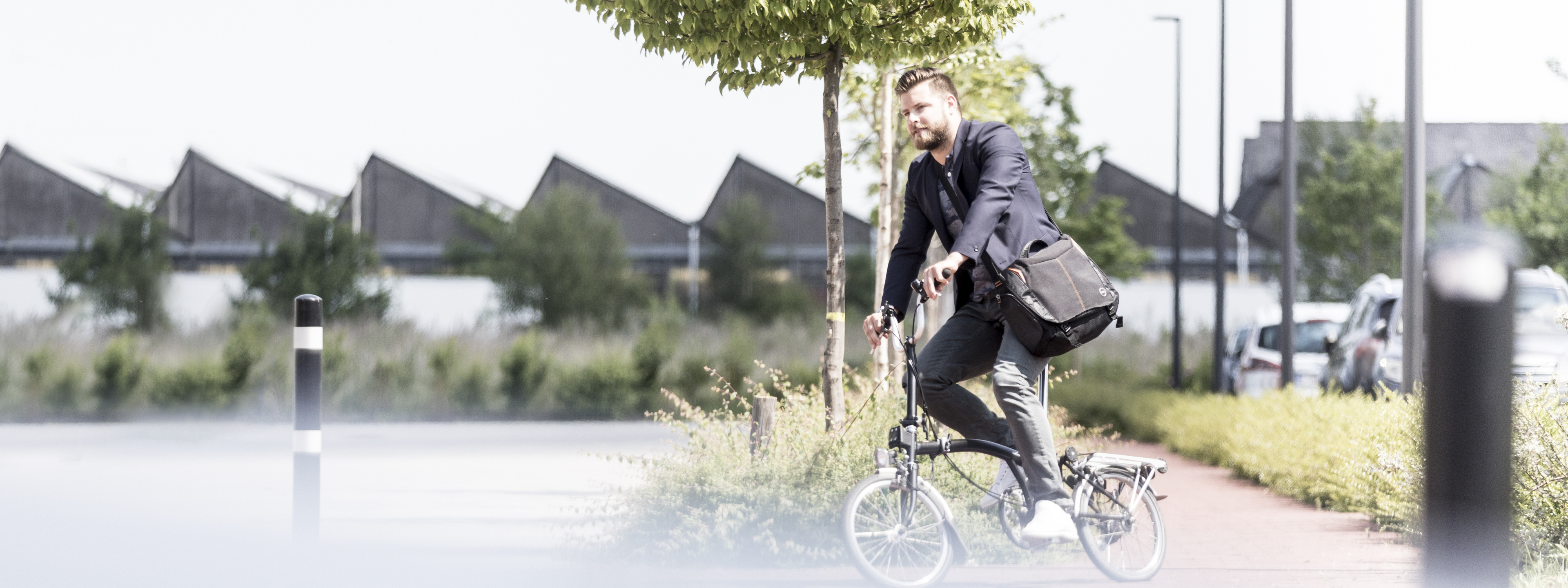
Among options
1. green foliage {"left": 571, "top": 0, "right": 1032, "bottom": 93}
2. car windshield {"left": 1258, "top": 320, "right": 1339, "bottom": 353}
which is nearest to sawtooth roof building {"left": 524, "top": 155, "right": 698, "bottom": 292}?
car windshield {"left": 1258, "top": 320, "right": 1339, "bottom": 353}

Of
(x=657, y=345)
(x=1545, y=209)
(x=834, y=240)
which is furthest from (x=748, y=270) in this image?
(x=1545, y=209)

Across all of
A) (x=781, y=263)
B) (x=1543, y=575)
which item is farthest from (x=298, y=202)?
(x=1543, y=575)

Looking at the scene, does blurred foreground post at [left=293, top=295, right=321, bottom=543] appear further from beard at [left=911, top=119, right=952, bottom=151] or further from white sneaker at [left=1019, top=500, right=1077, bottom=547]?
white sneaker at [left=1019, top=500, right=1077, bottom=547]

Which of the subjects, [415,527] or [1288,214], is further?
[1288,214]

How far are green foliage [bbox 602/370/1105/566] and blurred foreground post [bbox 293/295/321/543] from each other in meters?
1.15

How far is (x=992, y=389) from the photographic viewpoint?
4.06 m

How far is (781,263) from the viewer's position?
18094mm

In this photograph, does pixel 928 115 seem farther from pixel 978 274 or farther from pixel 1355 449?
pixel 1355 449

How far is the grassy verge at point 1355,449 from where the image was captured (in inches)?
192

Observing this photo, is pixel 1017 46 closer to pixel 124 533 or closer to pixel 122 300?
pixel 124 533

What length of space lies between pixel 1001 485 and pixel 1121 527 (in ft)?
1.43

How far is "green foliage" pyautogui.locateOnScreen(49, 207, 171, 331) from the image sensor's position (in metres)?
17.3

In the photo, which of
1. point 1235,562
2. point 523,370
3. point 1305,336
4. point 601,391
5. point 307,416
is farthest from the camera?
point 601,391

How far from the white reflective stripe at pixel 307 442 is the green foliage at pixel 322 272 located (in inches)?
536
